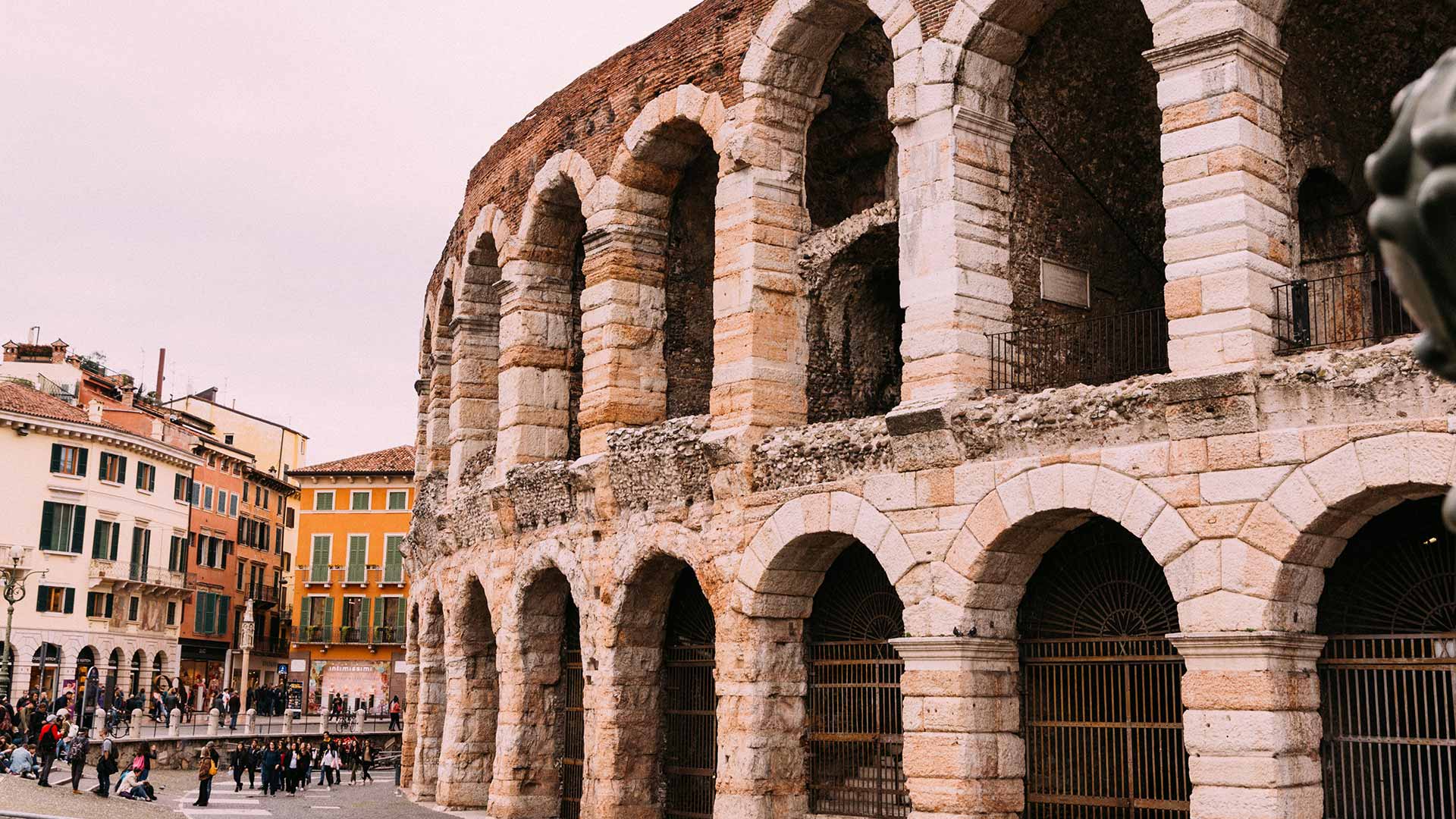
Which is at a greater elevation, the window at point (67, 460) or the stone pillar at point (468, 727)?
the window at point (67, 460)

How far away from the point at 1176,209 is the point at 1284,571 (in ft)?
8.86

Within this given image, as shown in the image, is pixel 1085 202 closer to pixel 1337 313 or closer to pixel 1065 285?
pixel 1065 285

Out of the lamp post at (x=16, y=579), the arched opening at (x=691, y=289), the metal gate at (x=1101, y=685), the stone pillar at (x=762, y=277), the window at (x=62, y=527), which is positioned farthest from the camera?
the window at (x=62, y=527)

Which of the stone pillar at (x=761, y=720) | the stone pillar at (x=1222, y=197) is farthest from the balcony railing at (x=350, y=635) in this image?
the stone pillar at (x=1222, y=197)

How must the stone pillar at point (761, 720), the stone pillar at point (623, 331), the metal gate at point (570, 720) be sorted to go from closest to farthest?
1. the stone pillar at point (761, 720)
2. the stone pillar at point (623, 331)
3. the metal gate at point (570, 720)

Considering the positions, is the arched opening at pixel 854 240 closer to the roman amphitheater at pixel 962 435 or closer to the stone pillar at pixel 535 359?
the roman amphitheater at pixel 962 435

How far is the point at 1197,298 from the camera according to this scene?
11188 millimetres

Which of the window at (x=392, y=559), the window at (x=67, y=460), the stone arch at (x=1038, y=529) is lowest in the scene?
the stone arch at (x=1038, y=529)

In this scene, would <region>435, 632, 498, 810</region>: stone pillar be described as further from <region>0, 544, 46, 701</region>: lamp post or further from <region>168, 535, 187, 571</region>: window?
<region>168, 535, 187, 571</region>: window

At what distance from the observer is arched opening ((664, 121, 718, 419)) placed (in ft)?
58.1

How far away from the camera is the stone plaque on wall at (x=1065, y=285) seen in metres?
13.6

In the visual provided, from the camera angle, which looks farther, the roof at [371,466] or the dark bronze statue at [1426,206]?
the roof at [371,466]

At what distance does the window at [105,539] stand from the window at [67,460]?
5.97 ft

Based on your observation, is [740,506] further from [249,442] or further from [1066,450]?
[249,442]
